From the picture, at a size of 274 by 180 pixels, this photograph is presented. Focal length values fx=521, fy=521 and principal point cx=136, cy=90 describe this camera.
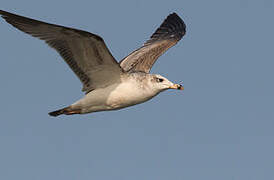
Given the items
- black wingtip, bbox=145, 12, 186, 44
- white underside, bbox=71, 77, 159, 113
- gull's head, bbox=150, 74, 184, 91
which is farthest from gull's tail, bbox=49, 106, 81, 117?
black wingtip, bbox=145, 12, 186, 44

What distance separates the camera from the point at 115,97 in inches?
427

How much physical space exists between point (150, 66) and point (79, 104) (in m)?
2.34

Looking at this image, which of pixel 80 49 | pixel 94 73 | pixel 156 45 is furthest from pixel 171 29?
pixel 80 49

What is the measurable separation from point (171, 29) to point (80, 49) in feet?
21.1

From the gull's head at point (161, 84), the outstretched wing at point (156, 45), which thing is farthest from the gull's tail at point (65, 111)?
the outstretched wing at point (156, 45)

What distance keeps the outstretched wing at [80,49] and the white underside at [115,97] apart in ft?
Answer: 0.67

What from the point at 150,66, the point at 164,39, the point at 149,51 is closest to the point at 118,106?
the point at 150,66

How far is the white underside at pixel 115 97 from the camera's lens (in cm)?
1074

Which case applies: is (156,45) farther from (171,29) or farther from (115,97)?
(115,97)

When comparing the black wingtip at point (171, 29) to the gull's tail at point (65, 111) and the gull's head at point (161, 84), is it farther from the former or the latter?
the gull's tail at point (65, 111)

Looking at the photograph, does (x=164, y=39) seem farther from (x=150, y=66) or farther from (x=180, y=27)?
(x=150, y=66)

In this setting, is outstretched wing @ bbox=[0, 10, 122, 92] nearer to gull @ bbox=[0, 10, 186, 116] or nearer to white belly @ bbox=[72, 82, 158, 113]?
gull @ bbox=[0, 10, 186, 116]

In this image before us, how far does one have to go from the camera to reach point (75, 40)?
10.0 meters

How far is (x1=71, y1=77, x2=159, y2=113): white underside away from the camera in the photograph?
423 inches
